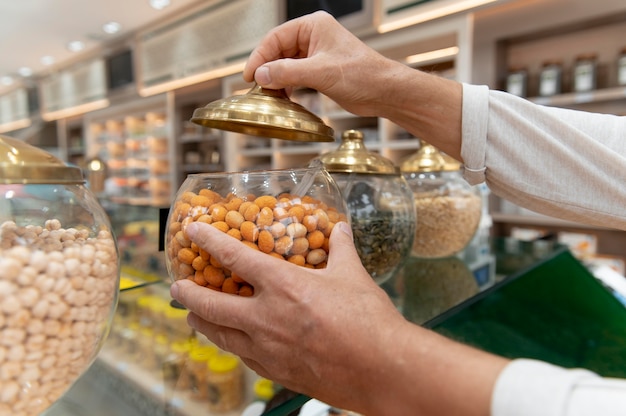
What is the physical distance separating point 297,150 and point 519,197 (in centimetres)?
299

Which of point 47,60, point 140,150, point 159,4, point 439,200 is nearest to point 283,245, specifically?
point 439,200

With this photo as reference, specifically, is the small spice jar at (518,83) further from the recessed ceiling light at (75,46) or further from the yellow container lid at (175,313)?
the recessed ceiling light at (75,46)

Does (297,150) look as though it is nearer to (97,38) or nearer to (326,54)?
(326,54)

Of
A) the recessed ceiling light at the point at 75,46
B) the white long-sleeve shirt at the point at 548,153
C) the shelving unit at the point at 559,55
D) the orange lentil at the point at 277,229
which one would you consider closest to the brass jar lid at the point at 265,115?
the orange lentil at the point at 277,229

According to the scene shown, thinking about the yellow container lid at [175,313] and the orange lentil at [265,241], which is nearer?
the orange lentil at [265,241]

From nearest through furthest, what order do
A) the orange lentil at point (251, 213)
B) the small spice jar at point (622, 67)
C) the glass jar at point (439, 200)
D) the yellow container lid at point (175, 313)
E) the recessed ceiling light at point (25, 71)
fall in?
1. the orange lentil at point (251, 213)
2. the yellow container lid at point (175, 313)
3. the glass jar at point (439, 200)
4. the small spice jar at point (622, 67)
5. the recessed ceiling light at point (25, 71)

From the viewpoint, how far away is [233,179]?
0.46 meters

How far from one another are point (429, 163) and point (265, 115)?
17.9 inches

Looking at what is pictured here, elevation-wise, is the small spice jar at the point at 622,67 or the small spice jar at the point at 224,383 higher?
the small spice jar at the point at 622,67

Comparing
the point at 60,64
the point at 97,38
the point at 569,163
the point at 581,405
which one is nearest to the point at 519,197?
the point at 569,163

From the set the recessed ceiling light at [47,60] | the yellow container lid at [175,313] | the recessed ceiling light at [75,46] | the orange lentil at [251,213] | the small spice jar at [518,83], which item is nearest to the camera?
the orange lentil at [251,213]

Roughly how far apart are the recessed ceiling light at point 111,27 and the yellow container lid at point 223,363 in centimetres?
524

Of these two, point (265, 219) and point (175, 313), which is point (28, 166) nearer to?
point (265, 219)

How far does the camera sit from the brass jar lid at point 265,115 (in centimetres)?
45
